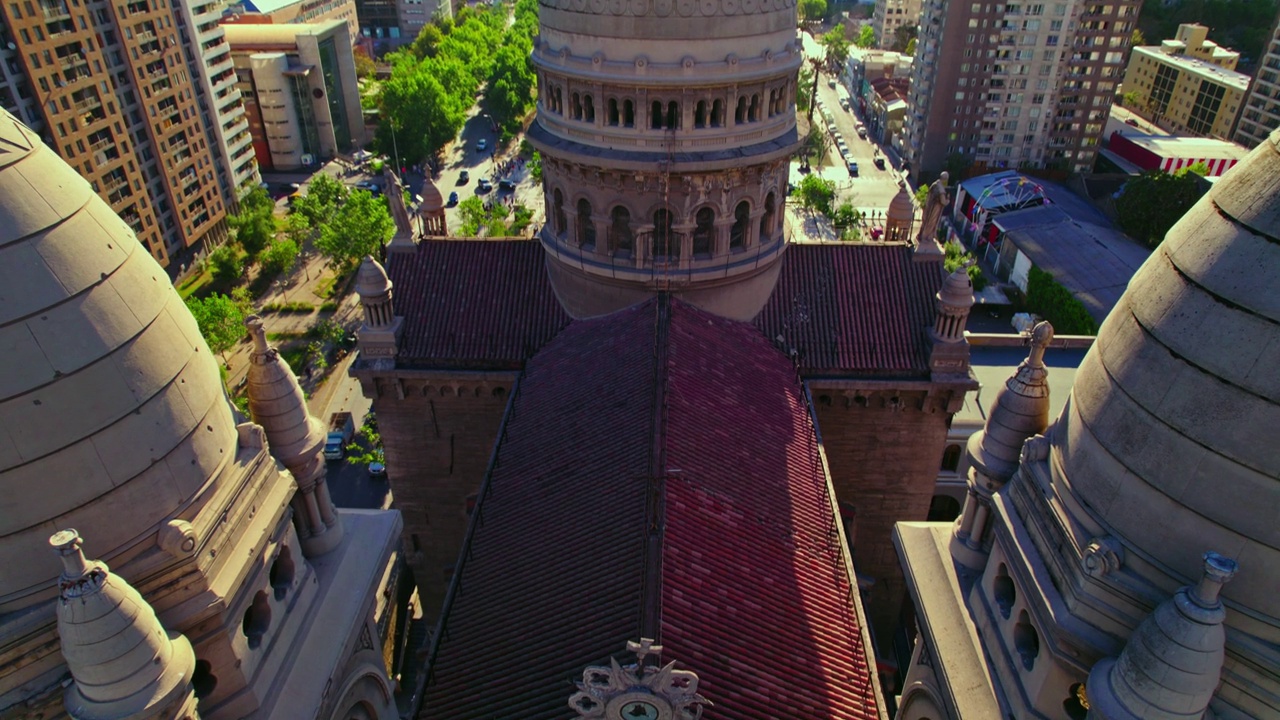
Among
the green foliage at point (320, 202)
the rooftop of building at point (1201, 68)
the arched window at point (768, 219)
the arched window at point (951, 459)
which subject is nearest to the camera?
the arched window at point (768, 219)

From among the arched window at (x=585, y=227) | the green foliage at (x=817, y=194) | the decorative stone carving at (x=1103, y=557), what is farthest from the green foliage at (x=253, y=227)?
the decorative stone carving at (x=1103, y=557)

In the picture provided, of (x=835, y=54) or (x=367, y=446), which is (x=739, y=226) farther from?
(x=835, y=54)

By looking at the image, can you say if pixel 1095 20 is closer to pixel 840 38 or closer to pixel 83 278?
pixel 840 38

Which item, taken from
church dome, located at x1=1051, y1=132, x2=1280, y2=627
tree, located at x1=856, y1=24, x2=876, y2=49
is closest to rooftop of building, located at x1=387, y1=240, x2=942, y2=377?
church dome, located at x1=1051, y1=132, x2=1280, y2=627

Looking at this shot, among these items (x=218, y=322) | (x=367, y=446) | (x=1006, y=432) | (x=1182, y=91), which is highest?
(x=1006, y=432)

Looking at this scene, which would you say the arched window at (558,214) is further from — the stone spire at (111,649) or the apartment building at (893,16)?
the apartment building at (893,16)

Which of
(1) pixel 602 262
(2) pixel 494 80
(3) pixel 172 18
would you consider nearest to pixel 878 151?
(2) pixel 494 80

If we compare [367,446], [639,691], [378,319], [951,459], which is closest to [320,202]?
[367,446]
